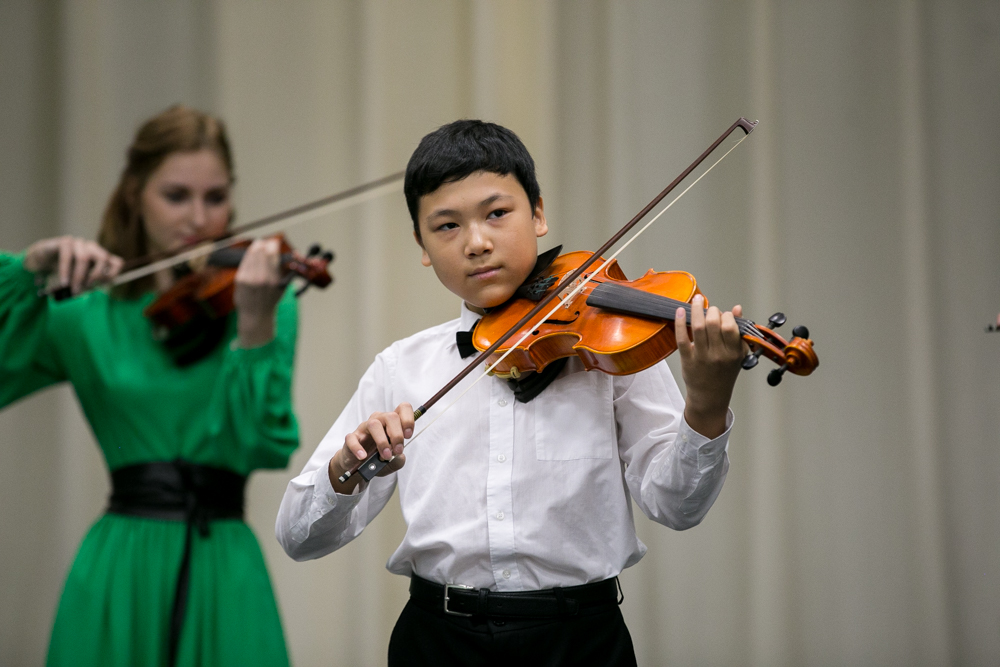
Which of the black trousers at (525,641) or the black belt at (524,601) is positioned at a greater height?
the black belt at (524,601)

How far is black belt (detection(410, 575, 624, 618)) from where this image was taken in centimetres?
91

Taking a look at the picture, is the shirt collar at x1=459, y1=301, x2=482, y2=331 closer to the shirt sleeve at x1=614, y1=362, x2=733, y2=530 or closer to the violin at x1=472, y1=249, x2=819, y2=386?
the violin at x1=472, y1=249, x2=819, y2=386

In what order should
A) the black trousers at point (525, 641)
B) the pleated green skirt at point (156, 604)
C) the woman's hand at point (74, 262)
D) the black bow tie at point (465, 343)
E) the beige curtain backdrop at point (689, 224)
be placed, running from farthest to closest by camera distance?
the beige curtain backdrop at point (689, 224) < the woman's hand at point (74, 262) < the pleated green skirt at point (156, 604) < the black bow tie at point (465, 343) < the black trousers at point (525, 641)

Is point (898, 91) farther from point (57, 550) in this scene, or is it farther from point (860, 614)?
point (57, 550)

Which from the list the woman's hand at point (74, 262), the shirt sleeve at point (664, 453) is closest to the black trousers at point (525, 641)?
the shirt sleeve at point (664, 453)

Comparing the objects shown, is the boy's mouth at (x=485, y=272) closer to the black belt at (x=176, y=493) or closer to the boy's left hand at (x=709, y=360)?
the boy's left hand at (x=709, y=360)

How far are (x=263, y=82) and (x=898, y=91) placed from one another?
5.26 feet

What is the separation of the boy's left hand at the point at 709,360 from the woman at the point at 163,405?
659 millimetres

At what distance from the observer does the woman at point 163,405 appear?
1.21m

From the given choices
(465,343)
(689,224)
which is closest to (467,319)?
(465,343)

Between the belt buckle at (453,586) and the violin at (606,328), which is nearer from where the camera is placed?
the violin at (606,328)

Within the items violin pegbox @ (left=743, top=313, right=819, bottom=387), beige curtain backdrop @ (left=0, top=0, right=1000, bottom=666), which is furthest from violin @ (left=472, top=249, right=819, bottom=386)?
beige curtain backdrop @ (left=0, top=0, right=1000, bottom=666)

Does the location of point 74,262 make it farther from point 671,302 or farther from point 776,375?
point 776,375

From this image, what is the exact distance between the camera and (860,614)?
2.04m
